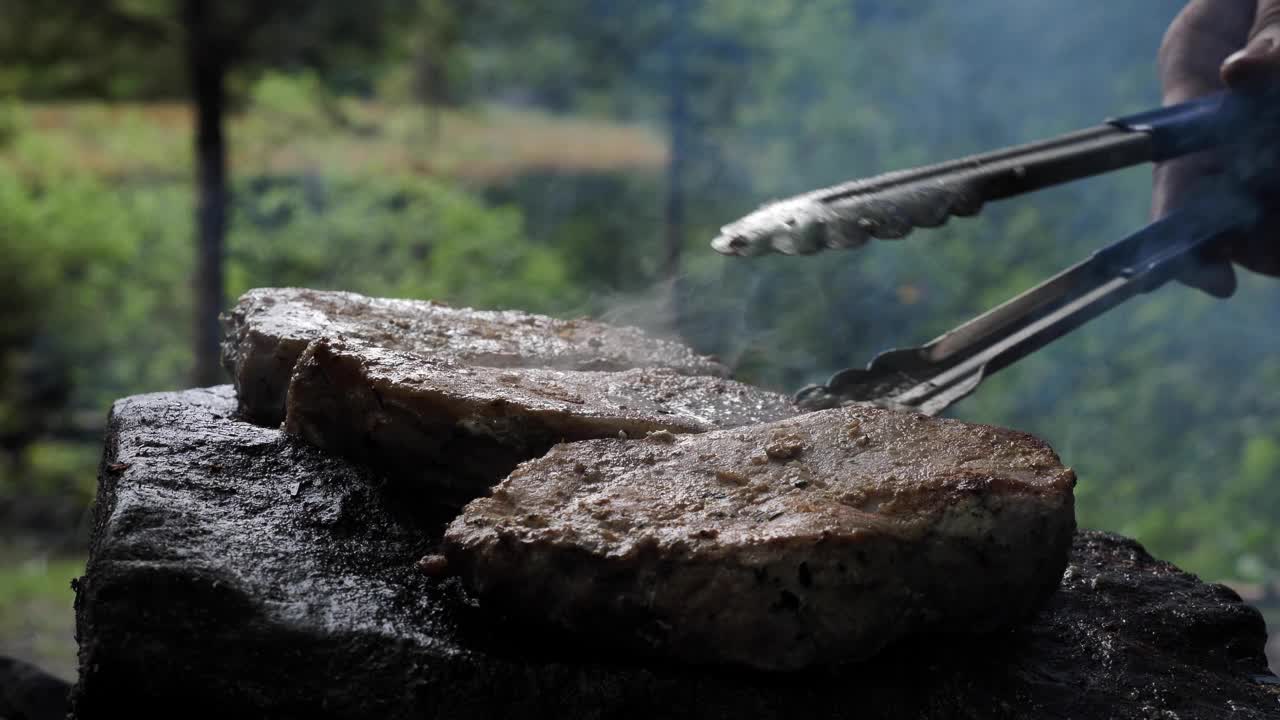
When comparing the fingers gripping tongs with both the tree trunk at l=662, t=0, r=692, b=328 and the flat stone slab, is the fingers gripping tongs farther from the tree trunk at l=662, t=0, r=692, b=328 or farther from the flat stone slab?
the tree trunk at l=662, t=0, r=692, b=328

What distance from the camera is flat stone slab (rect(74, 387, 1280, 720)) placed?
69.4 inches

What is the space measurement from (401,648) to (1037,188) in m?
1.84

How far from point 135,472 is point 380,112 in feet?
22.3

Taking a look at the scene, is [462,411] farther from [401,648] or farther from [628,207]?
[628,207]

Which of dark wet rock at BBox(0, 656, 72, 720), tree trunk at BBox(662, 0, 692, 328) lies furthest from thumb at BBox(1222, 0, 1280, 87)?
tree trunk at BBox(662, 0, 692, 328)

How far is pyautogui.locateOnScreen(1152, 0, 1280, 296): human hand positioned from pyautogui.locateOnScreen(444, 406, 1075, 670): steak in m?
1.38

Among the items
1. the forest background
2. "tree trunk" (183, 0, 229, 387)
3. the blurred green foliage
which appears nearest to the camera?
"tree trunk" (183, 0, 229, 387)

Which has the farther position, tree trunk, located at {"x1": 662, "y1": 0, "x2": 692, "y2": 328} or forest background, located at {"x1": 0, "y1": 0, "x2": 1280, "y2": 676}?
tree trunk, located at {"x1": 662, "y1": 0, "x2": 692, "y2": 328}

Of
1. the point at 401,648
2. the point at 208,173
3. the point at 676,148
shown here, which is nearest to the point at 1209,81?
the point at 401,648

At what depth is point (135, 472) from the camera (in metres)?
2.18

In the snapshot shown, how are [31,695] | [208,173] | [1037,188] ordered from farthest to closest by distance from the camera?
[208,173] → [31,695] → [1037,188]

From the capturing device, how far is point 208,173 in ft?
20.7

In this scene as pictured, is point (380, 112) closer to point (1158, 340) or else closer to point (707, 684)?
point (1158, 340)

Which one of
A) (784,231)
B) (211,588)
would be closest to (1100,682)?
(784,231)
